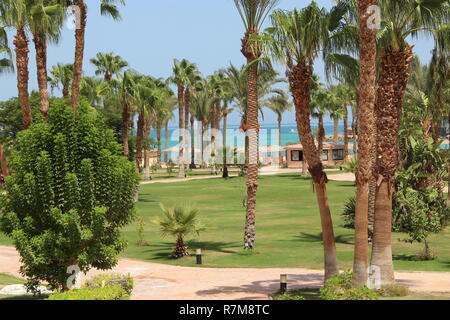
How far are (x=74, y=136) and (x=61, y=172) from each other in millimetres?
1046

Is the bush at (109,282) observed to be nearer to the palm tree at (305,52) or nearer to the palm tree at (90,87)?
the palm tree at (305,52)

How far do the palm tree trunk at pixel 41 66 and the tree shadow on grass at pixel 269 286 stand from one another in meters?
17.4

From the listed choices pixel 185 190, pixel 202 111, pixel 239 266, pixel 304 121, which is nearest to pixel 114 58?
pixel 185 190

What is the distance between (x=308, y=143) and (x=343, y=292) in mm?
4948

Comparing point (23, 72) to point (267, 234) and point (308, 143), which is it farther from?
point (308, 143)

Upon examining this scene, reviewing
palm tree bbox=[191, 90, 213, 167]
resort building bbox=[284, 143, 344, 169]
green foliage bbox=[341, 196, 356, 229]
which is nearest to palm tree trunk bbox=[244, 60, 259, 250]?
green foliage bbox=[341, 196, 356, 229]

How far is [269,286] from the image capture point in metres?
21.9

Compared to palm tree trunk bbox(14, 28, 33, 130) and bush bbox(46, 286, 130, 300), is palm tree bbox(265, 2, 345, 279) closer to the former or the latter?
bush bbox(46, 286, 130, 300)

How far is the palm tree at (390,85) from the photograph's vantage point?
67.6ft

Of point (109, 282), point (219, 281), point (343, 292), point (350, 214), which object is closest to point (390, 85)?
point (343, 292)

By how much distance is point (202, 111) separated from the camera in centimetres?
10300

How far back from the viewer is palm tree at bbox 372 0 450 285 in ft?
67.6

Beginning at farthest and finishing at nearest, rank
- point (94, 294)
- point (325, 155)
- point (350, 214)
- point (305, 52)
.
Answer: point (325, 155), point (350, 214), point (305, 52), point (94, 294)

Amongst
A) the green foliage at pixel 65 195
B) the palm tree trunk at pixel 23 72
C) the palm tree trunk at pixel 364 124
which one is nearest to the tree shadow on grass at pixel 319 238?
the palm tree trunk at pixel 364 124
